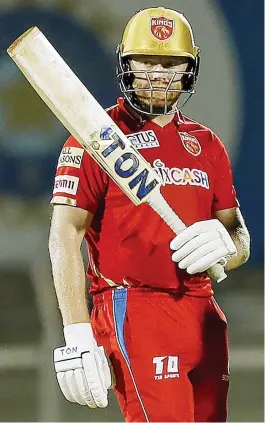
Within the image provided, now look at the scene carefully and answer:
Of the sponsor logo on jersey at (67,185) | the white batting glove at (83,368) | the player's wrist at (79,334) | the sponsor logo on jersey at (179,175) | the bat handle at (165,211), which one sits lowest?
the white batting glove at (83,368)

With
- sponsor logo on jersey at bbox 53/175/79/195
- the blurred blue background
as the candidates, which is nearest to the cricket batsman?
sponsor logo on jersey at bbox 53/175/79/195

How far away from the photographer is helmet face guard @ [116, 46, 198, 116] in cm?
200

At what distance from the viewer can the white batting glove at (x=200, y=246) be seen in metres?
1.90

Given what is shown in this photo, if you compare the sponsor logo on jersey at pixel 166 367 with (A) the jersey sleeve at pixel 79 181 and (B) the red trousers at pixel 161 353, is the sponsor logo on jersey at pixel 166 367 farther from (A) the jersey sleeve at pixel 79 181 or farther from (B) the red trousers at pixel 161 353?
(A) the jersey sleeve at pixel 79 181

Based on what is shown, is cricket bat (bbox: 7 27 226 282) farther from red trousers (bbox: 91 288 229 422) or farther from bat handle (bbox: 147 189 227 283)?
red trousers (bbox: 91 288 229 422)

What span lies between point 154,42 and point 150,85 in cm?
8

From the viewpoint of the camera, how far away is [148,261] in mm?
1971

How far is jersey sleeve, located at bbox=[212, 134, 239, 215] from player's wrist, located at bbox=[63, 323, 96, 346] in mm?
393

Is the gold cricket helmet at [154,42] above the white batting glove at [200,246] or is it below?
above

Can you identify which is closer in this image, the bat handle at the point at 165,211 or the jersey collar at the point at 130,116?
the bat handle at the point at 165,211

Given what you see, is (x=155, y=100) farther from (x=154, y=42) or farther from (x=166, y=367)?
(x=166, y=367)

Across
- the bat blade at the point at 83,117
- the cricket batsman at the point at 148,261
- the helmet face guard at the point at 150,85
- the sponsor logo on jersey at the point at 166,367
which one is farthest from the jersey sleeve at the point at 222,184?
the sponsor logo on jersey at the point at 166,367

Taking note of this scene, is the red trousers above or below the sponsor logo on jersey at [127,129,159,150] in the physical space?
below

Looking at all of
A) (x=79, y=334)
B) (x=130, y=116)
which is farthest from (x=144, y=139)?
(x=79, y=334)
